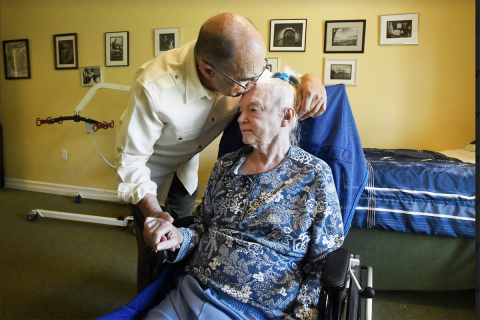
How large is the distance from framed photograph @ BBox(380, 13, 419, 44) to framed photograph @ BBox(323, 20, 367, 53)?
0.18 meters

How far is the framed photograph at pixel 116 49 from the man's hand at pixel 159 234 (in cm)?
293

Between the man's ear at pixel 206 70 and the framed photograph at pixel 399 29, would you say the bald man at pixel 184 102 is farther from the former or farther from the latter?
the framed photograph at pixel 399 29

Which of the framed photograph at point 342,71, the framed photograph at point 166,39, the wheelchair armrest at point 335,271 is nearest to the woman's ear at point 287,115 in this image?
the wheelchair armrest at point 335,271

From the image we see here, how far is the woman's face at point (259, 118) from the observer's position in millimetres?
1176

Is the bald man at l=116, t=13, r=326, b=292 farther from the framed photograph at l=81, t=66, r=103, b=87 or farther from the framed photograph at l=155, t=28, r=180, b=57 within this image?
the framed photograph at l=81, t=66, r=103, b=87

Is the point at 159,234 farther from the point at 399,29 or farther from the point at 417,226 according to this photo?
the point at 399,29

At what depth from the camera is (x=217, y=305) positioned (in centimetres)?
103

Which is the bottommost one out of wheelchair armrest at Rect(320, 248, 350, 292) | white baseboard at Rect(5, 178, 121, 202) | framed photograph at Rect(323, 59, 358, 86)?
white baseboard at Rect(5, 178, 121, 202)

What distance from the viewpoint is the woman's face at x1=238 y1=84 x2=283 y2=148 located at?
1176 mm

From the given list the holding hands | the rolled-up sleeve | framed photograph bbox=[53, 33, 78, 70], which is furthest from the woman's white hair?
framed photograph bbox=[53, 33, 78, 70]

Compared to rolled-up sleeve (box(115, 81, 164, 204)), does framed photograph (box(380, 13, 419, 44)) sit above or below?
above

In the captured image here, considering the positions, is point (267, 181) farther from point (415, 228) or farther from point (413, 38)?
point (413, 38)

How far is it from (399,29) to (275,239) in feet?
8.94

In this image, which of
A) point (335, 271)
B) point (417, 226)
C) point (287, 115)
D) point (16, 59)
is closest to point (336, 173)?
point (287, 115)
